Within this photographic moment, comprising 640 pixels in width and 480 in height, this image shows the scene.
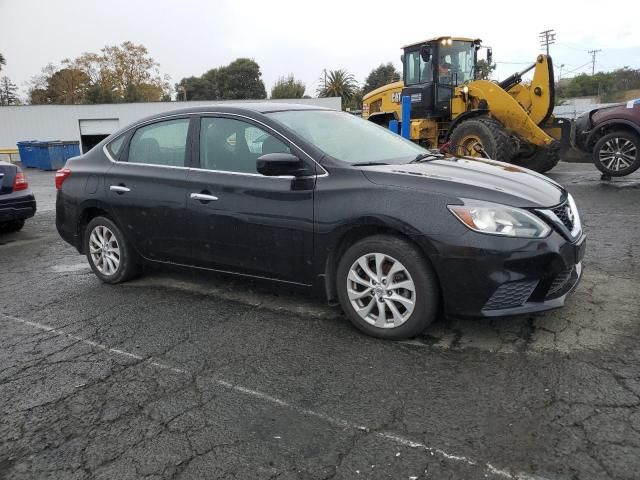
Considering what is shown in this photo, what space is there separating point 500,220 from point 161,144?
2.98m

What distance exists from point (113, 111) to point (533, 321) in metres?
40.1

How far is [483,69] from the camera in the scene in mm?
11906

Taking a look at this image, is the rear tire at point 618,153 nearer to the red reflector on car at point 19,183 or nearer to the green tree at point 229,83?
the red reflector on car at point 19,183

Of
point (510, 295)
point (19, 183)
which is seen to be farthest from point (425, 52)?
point (510, 295)

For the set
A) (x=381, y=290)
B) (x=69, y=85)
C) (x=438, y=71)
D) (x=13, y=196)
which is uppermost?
(x=69, y=85)

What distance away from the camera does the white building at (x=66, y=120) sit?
37.5 m

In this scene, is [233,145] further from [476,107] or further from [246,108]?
[476,107]

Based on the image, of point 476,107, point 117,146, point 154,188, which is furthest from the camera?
point 476,107

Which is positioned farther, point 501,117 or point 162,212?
point 501,117

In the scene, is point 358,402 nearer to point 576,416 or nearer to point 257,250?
point 576,416

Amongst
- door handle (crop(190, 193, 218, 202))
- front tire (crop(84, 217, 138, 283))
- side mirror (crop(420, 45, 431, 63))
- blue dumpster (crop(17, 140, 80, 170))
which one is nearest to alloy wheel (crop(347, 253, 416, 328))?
door handle (crop(190, 193, 218, 202))

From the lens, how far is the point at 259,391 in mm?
3062

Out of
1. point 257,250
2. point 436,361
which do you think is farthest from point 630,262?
point 257,250

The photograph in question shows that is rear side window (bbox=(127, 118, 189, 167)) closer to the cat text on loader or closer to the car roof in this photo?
the car roof
